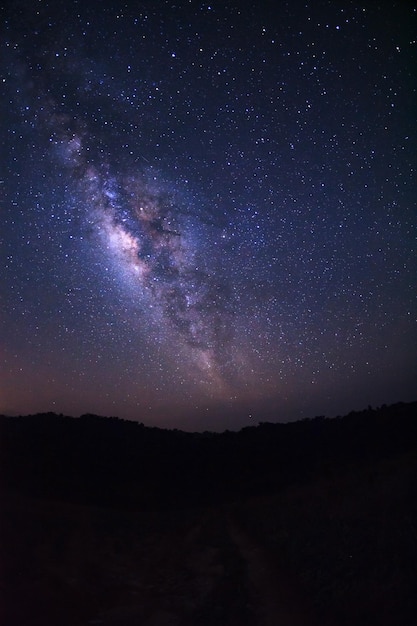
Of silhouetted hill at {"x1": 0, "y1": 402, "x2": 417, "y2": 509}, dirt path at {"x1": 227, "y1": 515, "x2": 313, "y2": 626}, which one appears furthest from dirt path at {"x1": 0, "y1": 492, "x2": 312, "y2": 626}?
silhouetted hill at {"x1": 0, "y1": 402, "x2": 417, "y2": 509}

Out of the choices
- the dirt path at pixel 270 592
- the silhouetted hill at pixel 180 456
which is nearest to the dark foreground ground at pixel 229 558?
the dirt path at pixel 270 592

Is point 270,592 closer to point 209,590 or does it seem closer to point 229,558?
point 209,590

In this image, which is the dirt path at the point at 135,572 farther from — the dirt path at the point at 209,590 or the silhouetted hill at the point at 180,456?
the silhouetted hill at the point at 180,456

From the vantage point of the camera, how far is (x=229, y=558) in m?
11.9

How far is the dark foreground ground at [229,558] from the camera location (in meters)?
8.51

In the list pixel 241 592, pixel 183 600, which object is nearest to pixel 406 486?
pixel 241 592

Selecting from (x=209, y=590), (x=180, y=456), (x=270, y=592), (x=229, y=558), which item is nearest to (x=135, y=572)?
(x=209, y=590)

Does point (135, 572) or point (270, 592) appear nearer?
point (270, 592)

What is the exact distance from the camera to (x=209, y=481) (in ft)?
66.2

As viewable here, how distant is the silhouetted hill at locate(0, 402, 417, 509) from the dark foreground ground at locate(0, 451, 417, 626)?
111 centimetres

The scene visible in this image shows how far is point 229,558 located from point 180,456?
11929mm

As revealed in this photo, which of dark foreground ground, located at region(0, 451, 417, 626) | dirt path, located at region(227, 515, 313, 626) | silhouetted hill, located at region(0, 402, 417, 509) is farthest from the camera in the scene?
silhouetted hill, located at region(0, 402, 417, 509)

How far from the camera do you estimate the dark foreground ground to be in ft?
27.9

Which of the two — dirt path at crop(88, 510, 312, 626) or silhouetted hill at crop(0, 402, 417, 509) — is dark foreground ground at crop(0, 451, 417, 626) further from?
silhouetted hill at crop(0, 402, 417, 509)
